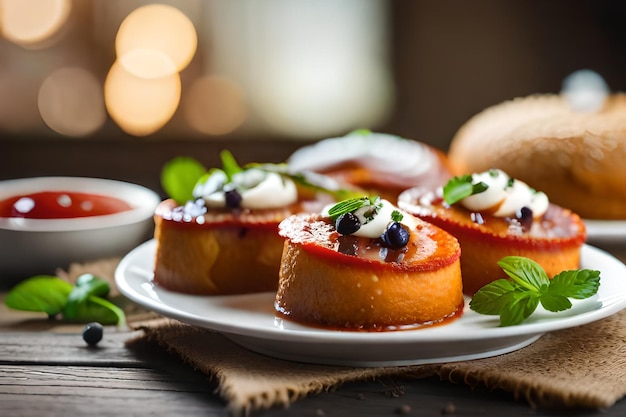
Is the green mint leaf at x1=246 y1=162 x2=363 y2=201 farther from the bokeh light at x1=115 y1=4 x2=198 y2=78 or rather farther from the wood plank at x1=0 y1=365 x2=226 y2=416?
the bokeh light at x1=115 y1=4 x2=198 y2=78

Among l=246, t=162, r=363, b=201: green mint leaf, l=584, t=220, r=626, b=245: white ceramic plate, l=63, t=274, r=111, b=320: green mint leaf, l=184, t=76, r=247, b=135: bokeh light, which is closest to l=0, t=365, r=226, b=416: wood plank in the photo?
l=63, t=274, r=111, b=320: green mint leaf

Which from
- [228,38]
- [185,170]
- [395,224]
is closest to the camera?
[395,224]

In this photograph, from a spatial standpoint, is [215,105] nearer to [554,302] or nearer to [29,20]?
[29,20]

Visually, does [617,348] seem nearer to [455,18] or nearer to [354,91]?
[455,18]

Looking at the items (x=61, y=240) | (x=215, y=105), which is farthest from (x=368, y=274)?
(x=215, y=105)

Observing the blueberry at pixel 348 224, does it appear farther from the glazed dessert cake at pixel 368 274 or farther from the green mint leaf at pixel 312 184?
the green mint leaf at pixel 312 184

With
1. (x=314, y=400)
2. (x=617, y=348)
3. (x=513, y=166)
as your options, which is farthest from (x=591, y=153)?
(x=314, y=400)

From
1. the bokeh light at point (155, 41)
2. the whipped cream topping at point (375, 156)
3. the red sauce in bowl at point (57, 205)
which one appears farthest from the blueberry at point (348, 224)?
the bokeh light at point (155, 41)

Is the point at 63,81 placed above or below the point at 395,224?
below
